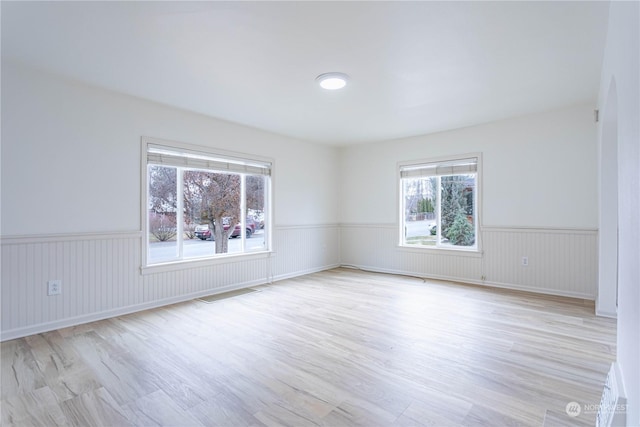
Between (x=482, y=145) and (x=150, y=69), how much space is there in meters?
4.33

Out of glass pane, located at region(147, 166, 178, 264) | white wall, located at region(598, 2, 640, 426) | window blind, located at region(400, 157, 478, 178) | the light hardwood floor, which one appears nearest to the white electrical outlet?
the light hardwood floor

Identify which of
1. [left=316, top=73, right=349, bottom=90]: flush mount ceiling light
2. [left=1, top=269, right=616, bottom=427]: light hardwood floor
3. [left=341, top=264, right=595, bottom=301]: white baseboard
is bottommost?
[left=1, top=269, right=616, bottom=427]: light hardwood floor

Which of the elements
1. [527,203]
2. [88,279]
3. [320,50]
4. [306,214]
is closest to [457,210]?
[527,203]

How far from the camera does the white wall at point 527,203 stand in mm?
3969

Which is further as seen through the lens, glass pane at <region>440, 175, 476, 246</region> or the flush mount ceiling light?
glass pane at <region>440, 175, 476, 246</region>

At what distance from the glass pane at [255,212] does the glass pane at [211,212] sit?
6.7 inches

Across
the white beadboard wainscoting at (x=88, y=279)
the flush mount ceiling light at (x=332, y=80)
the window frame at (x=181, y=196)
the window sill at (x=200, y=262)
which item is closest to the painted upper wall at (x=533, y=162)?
the window frame at (x=181, y=196)

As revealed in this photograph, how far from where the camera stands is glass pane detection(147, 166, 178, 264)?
3805 mm

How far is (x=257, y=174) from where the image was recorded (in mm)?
4879

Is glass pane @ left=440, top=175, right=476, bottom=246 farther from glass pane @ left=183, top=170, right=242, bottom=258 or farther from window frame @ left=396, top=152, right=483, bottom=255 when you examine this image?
glass pane @ left=183, top=170, right=242, bottom=258

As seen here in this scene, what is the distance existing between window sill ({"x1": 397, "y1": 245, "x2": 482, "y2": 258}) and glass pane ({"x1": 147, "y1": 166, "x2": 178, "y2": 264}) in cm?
363

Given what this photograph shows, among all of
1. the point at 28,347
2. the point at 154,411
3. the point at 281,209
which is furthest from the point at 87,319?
the point at 281,209

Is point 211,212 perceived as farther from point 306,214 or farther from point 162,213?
point 306,214

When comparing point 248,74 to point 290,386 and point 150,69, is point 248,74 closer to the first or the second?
point 150,69
